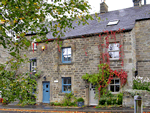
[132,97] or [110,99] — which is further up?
[132,97]

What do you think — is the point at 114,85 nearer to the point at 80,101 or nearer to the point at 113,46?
the point at 80,101

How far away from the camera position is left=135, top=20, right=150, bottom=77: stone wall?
15.7 meters

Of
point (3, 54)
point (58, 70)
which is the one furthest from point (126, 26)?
point (3, 54)

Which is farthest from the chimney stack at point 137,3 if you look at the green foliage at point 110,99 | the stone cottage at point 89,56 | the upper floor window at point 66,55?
the green foliage at point 110,99

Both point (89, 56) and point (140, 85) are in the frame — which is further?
point (89, 56)

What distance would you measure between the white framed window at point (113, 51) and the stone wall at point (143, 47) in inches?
91.6

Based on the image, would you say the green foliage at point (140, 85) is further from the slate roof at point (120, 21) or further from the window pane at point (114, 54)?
the slate roof at point (120, 21)

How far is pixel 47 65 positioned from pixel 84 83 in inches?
158

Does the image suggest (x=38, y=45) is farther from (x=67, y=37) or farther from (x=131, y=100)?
(x=131, y=100)

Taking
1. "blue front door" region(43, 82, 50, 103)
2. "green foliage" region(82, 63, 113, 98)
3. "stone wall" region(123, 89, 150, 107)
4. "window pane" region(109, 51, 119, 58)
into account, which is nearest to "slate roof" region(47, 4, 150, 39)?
"window pane" region(109, 51, 119, 58)

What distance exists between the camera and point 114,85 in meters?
14.7

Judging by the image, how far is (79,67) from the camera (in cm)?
1600

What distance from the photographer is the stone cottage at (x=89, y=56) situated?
14.7 metres

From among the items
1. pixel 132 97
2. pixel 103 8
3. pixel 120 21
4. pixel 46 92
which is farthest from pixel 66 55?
pixel 132 97
